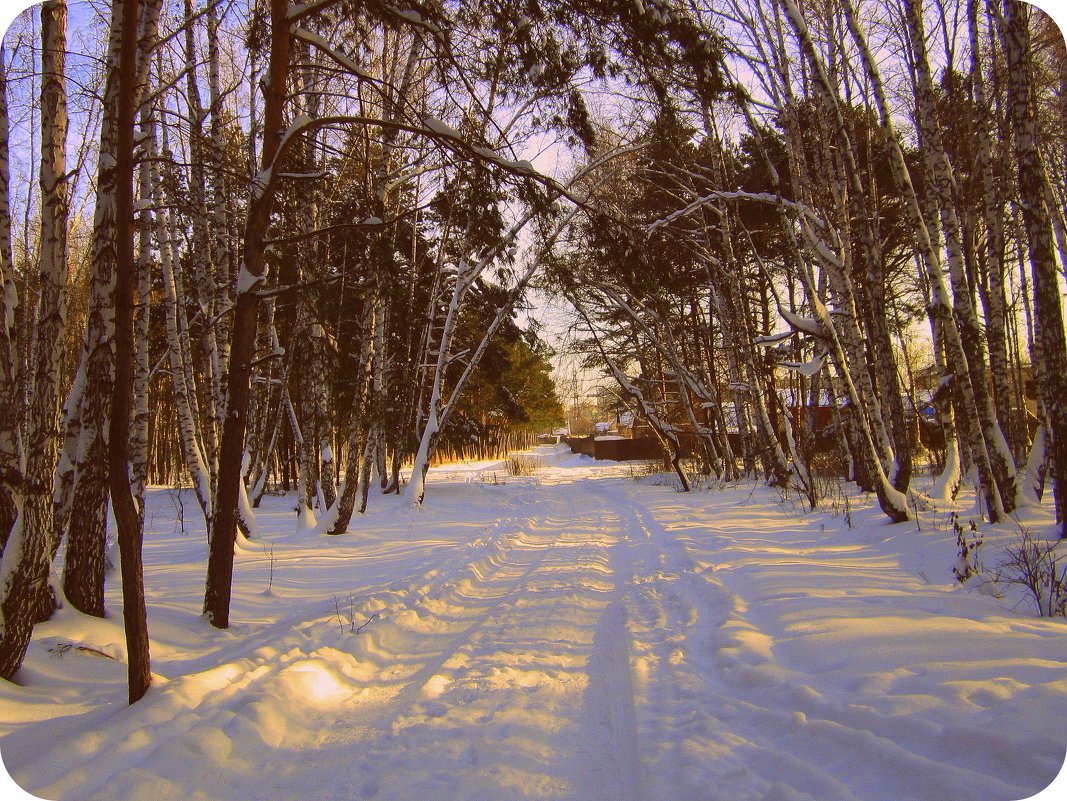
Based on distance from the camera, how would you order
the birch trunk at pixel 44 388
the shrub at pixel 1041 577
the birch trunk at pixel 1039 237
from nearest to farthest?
the birch trunk at pixel 44 388 < the shrub at pixel 1041 577 < the birch trunk at pixel 1039 237

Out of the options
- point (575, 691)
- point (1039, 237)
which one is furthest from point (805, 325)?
point (575, 691)

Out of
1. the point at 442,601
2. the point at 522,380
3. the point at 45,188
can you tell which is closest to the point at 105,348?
the point at 45,188

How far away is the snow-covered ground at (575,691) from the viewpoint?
7.71 feet

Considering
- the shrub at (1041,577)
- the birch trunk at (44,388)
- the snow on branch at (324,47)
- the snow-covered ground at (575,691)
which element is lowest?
the snow-covered ground at (575,691)

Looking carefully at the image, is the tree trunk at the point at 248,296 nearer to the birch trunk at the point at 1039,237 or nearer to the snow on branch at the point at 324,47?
the snow on branch at the point at 324,47

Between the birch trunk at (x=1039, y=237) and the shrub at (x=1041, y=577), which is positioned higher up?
the birch trunk at (x=1039, y=237)

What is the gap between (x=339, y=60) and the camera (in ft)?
13.3

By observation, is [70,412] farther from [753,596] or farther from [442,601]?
[753,596]

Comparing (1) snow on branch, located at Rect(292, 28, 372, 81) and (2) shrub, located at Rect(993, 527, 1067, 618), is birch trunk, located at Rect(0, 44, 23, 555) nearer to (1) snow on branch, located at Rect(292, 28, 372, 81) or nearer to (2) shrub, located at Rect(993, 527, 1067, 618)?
(1) snow on branch, located at Rect(292, 28, 372, 81)

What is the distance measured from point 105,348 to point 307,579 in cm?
382

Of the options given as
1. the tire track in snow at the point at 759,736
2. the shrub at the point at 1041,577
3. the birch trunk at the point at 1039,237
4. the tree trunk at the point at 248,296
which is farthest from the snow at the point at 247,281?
the birch trunk at the point at 1039,237

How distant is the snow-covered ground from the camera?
92.5 inches

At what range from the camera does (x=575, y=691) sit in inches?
132

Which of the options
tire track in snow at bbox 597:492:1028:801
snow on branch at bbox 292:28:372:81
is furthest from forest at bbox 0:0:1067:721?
tire track in snow at bbox 597:492:1028:801
